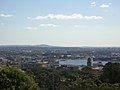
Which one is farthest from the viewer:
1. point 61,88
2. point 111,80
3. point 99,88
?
point 111,80

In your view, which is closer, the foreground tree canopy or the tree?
the foreground tree canopy

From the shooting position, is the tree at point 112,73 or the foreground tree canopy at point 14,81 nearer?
the foreground tree canopy at point 14,81

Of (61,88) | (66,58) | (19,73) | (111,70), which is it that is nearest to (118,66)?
(111,70)

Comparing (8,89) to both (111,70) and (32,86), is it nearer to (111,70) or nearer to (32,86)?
(32,86)

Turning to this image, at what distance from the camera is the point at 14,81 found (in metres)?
17.0

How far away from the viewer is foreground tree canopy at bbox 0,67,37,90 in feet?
54.7

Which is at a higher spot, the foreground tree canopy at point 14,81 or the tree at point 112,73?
the foreground tree canopy at point 14,81

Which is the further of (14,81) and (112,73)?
(112,73)

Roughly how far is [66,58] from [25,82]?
124 metres

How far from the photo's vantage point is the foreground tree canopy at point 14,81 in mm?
16672

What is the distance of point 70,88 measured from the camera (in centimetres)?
2348

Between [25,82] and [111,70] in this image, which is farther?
[111,70]

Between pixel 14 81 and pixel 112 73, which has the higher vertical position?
pixel 14 81

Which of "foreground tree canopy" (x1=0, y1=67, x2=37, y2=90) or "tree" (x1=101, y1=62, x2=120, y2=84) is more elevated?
"foreground tree canopy" (x1=0, y1=67, x2=37, y2=90)
